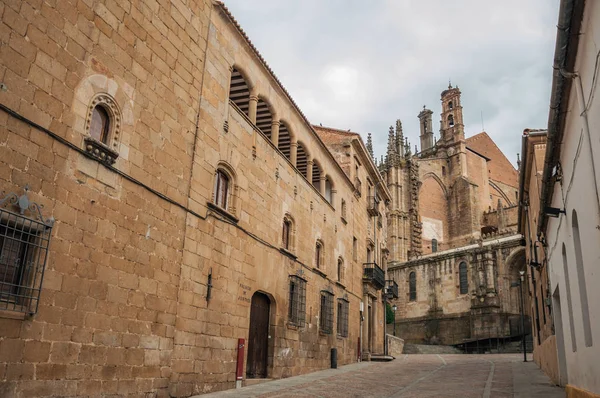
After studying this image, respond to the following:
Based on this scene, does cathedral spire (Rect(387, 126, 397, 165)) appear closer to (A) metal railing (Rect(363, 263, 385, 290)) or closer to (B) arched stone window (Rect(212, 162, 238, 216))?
(A) metal railing (Rect(363, 263, 385, 290))

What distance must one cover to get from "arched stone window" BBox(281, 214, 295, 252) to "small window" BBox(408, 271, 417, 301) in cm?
2839

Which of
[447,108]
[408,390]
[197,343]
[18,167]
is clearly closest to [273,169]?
[197,343]

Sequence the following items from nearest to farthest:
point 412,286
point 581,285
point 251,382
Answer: point 581,285 → point 251,382 → point 412,286

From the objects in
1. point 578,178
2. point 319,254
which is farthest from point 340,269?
point 578,178

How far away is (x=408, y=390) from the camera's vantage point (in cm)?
1185

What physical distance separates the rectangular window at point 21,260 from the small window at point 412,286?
3840 centimetres

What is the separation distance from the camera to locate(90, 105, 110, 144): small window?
335 inches

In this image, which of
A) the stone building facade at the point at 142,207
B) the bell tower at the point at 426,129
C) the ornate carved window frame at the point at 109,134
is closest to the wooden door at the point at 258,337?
the stone building facade at the point at 142,207

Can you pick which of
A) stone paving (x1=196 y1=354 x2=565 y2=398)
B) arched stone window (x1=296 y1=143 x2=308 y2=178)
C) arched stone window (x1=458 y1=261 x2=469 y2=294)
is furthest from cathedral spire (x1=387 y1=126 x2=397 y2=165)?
stone paving (x1=196 y1=354 x2=565 y2=398)

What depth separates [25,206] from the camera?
271 inches

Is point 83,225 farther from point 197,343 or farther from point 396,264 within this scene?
point 396,264

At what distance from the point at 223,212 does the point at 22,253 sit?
539cm

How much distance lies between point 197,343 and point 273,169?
20.4 feet

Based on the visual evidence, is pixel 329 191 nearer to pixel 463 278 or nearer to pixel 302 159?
pixel 302 159
